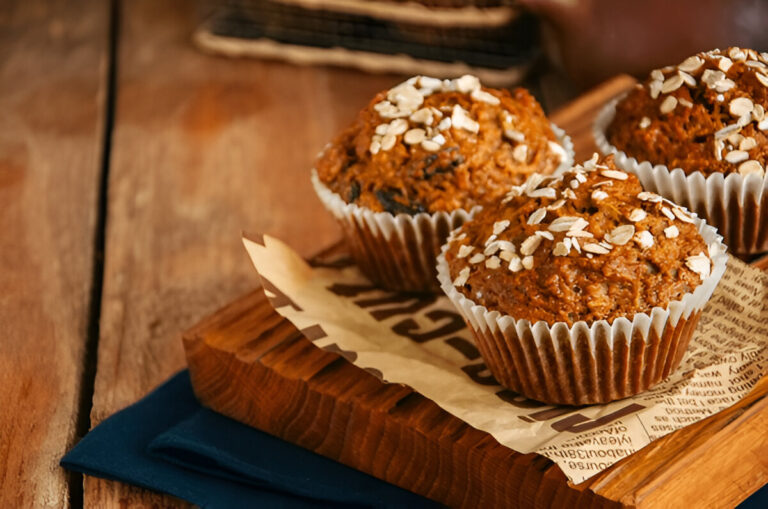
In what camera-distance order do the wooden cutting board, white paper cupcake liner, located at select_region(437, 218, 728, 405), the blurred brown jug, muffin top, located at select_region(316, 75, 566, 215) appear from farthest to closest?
the blurred brown jug
muffin top, located at select_region(316, 75, 566, 215)
white paper cupcake liner, located at select_region(437, 218, 728, 405)
the wooden cutting board

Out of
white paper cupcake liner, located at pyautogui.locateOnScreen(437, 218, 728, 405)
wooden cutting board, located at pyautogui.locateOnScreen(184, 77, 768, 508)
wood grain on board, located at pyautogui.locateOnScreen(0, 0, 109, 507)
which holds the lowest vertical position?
wood grain on board, located at pyautogui.locateOnScreen(0, 0, 109, 507)

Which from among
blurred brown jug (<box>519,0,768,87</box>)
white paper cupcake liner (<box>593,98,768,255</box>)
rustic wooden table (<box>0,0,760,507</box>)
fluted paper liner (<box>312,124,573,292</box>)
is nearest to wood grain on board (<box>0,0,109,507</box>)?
rustic wooden table (<box>0,0,760,507</box>)

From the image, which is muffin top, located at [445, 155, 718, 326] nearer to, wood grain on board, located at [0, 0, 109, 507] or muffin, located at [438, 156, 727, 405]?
muffin, located at [438, 156, 727, 405]

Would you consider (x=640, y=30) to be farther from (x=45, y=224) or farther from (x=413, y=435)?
(x=45, y=224)

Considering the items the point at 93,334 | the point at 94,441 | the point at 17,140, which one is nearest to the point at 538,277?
the point at 94,441

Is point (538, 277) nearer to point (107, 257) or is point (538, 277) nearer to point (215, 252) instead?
point (215, 252)

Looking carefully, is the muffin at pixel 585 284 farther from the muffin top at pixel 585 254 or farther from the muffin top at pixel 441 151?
the muffin top at pixel 441 151

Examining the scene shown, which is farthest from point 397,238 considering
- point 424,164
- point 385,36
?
point 385,36

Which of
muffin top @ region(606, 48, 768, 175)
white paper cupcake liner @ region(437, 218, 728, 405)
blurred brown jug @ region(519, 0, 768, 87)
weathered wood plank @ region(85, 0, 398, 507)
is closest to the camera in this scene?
white paper cupcake liner @ region(437, 218, 728, 405)
